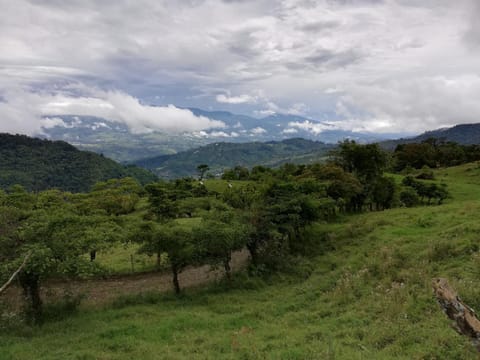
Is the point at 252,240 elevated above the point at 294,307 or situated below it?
above

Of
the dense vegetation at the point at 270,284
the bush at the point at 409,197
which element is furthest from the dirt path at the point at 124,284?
the bush at the point at 409,197

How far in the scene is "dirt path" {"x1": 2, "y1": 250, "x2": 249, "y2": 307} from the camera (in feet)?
62.9

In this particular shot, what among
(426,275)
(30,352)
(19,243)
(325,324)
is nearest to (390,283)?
(426,275)

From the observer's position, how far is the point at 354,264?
58.3ft

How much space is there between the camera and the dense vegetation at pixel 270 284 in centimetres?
1000

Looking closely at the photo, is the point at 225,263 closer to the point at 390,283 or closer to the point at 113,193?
the point at 390,283

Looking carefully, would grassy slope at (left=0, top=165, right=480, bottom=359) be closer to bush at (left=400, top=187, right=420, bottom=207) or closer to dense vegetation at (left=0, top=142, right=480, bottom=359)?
dense vegetation at (left=0, top=142, right=480, bottom=359)

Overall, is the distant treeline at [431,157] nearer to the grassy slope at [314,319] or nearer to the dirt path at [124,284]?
the grassy slope at [314,319]

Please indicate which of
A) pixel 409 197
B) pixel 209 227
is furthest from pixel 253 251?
pixel 409 197

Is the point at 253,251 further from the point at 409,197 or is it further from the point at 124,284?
the point at 409,197

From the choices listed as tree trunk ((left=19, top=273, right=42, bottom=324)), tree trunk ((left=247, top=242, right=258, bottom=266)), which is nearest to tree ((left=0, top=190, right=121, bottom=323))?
tree trunk ((left=19, top=273, right=42, bottom=324))

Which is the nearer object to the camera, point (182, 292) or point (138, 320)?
point (138, 320)

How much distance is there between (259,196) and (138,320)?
48.8 ft

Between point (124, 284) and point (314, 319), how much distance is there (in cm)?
1414
